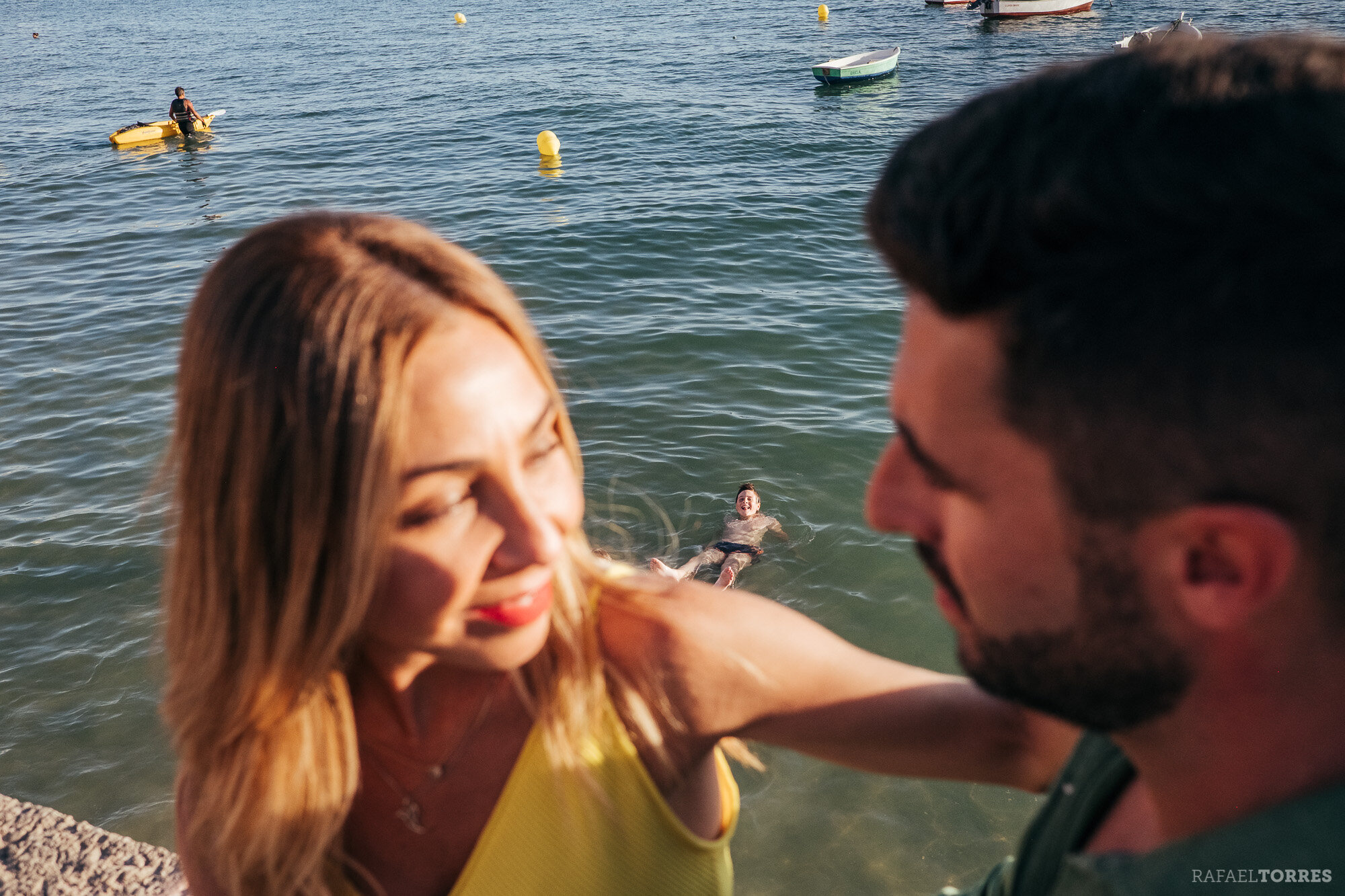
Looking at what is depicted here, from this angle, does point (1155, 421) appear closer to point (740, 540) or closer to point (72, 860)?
point (72, 860)

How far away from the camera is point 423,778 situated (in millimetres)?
2098

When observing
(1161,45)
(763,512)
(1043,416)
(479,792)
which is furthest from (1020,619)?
(763,512)

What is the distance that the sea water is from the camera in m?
5.72

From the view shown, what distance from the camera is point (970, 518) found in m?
1.42

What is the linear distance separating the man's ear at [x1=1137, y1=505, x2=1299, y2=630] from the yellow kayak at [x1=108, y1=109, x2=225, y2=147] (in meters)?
26.3

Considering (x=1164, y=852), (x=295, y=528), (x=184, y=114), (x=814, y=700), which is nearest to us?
(x=1164, y=852)

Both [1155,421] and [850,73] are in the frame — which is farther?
[850,73]

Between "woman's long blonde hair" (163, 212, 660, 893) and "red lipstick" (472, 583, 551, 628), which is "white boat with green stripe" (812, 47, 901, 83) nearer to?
"woman's long blonde hair" (163, 212, 660, 893)

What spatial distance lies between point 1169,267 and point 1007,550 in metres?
0.45

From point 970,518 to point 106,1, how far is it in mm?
92124

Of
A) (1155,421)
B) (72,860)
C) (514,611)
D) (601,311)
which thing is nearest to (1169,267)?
(1155,421)

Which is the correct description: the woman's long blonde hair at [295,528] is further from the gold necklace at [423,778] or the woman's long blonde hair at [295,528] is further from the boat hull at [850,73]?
the boat hull at [850,73]

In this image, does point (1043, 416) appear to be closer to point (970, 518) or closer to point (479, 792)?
point (970, 518)

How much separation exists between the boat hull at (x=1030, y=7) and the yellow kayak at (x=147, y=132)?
25.2 meters
